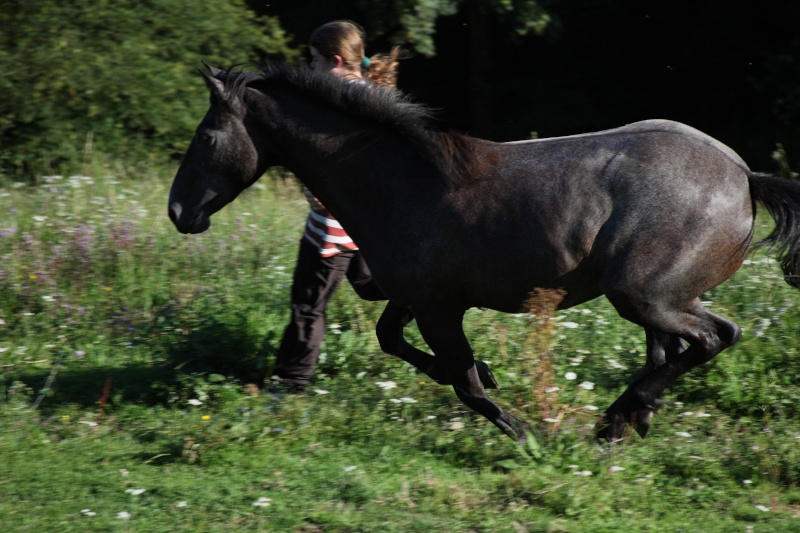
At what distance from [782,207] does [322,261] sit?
8.35 feet

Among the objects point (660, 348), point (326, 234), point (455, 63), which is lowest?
point (660, 348)

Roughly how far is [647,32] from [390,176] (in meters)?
12.2

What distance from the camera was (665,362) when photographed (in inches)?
199

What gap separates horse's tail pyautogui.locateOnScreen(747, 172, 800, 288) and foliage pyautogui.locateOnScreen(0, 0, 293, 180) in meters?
8.21

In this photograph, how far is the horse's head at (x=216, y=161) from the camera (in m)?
4.92

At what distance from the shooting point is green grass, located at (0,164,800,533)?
14.0 feet

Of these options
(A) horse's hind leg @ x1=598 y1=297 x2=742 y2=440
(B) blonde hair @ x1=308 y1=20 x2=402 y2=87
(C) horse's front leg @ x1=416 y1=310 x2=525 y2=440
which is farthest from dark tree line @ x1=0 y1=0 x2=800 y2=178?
(A) horse's hind leg @ x1=598 y1=297 x2=742 y2=440

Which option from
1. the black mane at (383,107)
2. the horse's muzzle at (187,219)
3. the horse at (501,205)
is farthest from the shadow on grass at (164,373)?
the black mane at (383,107)

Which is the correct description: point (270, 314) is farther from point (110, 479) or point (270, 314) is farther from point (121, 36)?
point (121, 36)

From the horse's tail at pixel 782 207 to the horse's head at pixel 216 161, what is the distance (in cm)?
251

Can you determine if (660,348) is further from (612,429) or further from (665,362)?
(612,429)

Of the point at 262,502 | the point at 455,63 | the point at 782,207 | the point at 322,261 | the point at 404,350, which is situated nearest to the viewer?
the point at 262,502

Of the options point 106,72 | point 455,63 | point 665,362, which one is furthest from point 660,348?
point 455,63

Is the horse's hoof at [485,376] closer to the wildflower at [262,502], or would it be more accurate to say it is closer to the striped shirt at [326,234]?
the striped shirt at [326,234]
